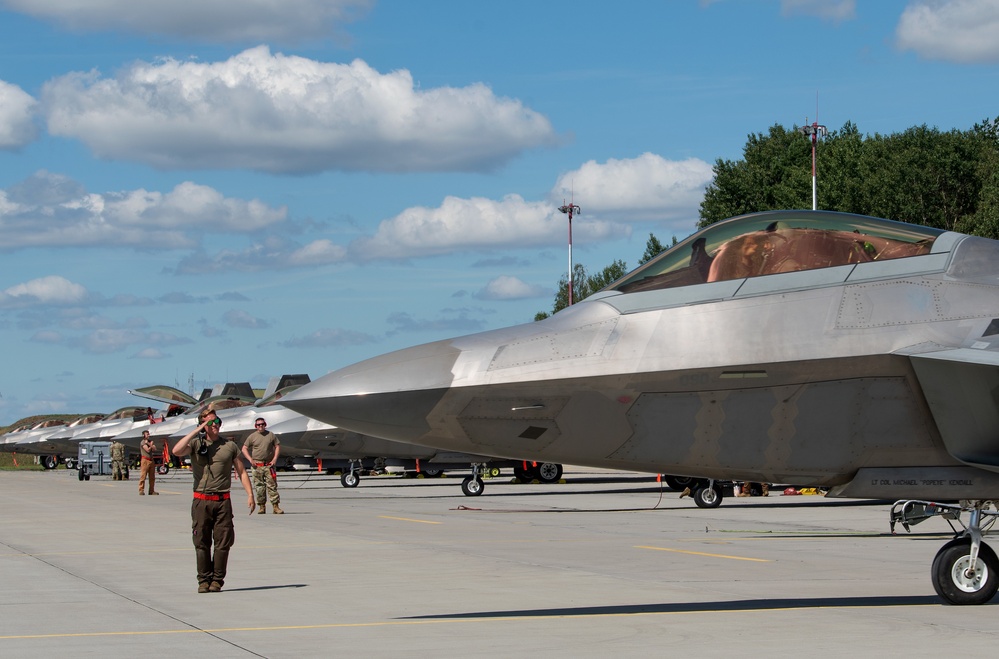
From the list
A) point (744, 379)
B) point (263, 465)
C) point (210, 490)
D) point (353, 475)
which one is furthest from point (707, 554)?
point (353, 475)

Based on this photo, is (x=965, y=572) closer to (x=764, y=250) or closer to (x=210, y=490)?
(x=764, y=250)

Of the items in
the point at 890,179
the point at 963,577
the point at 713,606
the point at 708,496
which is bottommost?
the point at 713,606

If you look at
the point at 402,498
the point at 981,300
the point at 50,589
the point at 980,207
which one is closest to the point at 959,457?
the point at 981,300

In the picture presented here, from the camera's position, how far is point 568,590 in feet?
40.9

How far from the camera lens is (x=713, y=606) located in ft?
37.0

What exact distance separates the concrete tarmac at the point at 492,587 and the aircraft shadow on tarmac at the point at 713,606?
0.10 feet

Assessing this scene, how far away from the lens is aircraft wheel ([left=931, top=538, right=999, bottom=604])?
10.6 meters

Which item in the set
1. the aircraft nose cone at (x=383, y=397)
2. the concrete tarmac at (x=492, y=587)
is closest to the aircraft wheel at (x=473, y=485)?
the concrete tarmac at (x=492, y=587)

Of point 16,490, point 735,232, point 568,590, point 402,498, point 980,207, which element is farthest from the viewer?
point 980,207

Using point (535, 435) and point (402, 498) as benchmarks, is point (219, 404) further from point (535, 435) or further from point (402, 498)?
point (535, 435)

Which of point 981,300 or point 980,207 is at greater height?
point 980,207

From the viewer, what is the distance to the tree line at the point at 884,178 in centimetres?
6450

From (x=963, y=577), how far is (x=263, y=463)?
1734 cm

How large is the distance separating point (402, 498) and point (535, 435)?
22.1 m
